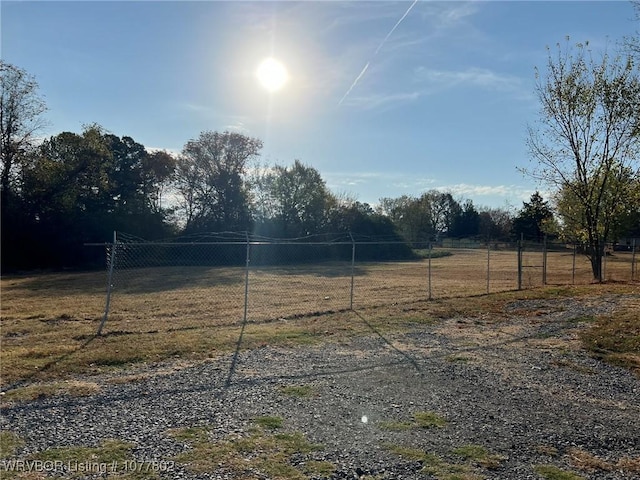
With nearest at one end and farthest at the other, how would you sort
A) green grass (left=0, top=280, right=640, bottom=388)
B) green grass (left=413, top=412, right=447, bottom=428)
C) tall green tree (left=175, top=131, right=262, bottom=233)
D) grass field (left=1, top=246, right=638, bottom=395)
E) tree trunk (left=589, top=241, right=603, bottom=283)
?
1. green grass (left=413, top=412, right=447, bottom=428)
2. green grass (left=0, top=280, right=640, bottom=388)
3. grass field (left=1, top=246, right=638, bottom=395)
4. tree trunk (left=589, top=241, right=603, bottom=283)
5. tall green tree (left=175, top=131, right=262, bottom=233)

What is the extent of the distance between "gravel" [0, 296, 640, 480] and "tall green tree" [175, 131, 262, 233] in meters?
34.9

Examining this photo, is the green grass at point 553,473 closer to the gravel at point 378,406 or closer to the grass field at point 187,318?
the gravel at point 378,406

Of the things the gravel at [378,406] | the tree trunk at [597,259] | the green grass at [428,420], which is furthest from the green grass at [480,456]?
the tree trunk at [597,259]

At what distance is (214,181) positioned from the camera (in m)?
41.6

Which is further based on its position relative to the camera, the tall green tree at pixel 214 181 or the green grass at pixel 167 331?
the tall green tree at pixel 214 181

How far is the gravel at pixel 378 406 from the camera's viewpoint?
3738mm

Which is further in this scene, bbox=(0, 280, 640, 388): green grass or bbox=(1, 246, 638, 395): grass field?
bbox=(1, 246, 638, 395): grass field

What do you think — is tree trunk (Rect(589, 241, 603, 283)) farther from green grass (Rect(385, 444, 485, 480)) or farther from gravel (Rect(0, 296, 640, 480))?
green grass (Rect(385, 444, 485, 480))

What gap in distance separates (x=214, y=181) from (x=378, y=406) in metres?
38.7

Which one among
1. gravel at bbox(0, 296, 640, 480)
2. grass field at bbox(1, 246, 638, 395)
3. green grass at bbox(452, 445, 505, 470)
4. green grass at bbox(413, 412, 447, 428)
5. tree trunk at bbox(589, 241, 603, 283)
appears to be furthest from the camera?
tree trunk at bbox(589, 241, 603, 283)

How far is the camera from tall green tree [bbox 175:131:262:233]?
4128 cm

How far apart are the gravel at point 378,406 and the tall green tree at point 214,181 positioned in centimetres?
3487

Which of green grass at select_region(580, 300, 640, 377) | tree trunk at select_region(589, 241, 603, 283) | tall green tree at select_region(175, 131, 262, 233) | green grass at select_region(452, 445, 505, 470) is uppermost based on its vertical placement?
tall green tree at select_region(175, 131, 262, 233)

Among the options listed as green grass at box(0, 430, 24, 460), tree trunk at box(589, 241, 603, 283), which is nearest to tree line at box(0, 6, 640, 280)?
tree trunk at box(589, 241, 603, 283)
